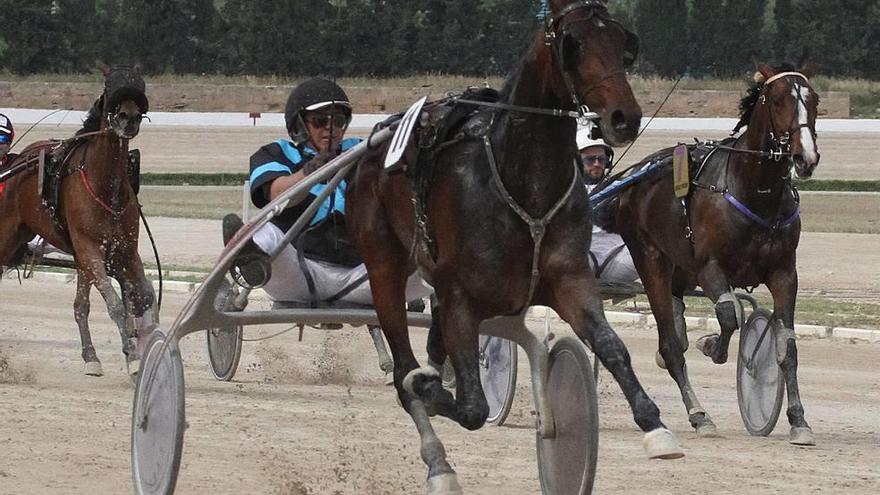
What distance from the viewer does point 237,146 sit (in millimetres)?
31172

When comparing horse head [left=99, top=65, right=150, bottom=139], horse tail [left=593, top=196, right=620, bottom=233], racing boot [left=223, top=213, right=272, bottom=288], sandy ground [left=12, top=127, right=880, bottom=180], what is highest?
horse head [left=99, top=65, right=150, bottom=139]

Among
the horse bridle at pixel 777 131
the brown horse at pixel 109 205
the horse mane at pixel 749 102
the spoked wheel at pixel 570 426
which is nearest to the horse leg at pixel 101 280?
→ the brown horse at pixel 109 205

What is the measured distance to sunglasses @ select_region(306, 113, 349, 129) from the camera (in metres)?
6.65

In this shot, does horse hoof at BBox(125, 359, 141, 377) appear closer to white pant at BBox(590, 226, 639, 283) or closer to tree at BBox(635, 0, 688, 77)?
white pant at BBox(590, 226, 639, 283)

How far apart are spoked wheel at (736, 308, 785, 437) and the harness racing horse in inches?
118

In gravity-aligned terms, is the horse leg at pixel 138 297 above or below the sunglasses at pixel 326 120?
below

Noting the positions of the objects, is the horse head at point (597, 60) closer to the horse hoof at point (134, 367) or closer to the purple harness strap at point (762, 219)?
the purple harness strap at point (762, 219)

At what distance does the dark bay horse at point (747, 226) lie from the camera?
769 cm

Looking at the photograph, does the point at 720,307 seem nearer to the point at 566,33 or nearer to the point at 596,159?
the point at 596,159

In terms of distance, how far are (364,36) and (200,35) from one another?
22.1 feet

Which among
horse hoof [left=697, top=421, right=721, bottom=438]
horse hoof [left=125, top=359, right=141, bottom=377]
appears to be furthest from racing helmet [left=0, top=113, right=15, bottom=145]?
horse hoof [left=697, top=421, right=721, bottom=438]

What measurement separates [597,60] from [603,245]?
4.59 metres

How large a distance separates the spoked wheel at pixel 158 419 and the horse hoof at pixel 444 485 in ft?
2.90

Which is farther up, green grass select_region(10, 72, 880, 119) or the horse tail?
the horse tail
